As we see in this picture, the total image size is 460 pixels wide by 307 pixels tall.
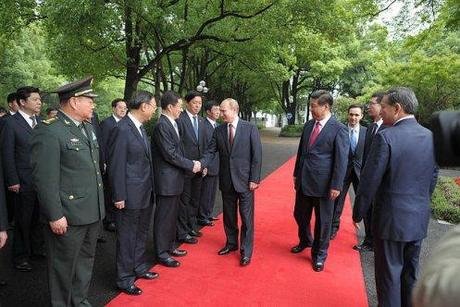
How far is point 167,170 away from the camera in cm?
397

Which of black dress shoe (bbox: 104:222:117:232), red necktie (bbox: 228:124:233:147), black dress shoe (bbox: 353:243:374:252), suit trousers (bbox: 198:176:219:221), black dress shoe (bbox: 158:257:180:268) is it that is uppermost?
red necktie (bbox: 228:124:233:147)

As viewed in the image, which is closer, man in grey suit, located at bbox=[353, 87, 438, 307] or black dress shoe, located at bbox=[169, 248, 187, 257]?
man in grey suit, located at bbox=[353, 87, 438, 307]

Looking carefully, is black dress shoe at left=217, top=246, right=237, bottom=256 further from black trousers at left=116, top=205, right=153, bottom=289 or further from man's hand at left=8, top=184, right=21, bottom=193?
man's hand at left=8, top=184, right=21, bottom=193

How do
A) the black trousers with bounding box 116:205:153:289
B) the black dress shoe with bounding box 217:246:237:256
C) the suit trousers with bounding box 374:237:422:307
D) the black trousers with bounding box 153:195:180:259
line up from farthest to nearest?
the black dress shoe with bounding box 217:246:237:256, the black trousers with bounding box 153:195:180:259, the black trousers with bounding box 116:205:153:289, the suit trousers with bounding box 374:237:422:307

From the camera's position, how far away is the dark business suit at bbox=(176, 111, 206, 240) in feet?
16.1

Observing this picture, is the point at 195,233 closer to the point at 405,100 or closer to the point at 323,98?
the point at 323,98

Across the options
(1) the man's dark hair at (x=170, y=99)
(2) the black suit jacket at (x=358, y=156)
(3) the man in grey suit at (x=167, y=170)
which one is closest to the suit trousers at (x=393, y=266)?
(2) the black suit jacket at (x=358, y=156)

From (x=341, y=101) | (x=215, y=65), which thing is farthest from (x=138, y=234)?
(x=341, y=101)

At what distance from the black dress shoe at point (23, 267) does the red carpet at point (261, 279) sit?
1.17 metres

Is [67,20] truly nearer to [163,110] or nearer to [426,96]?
[163,110]

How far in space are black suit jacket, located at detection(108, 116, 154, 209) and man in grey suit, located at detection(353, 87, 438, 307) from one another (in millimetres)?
2013

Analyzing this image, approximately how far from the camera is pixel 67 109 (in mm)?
2770

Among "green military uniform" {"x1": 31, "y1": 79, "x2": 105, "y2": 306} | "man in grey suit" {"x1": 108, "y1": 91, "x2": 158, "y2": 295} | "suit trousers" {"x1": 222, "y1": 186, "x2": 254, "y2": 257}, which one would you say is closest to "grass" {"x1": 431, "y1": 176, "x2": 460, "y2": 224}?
"suit trousers" {"x1": 222, "y1": 186, "x2": 254, "y2": 257}

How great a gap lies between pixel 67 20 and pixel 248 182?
5597 millimetres
